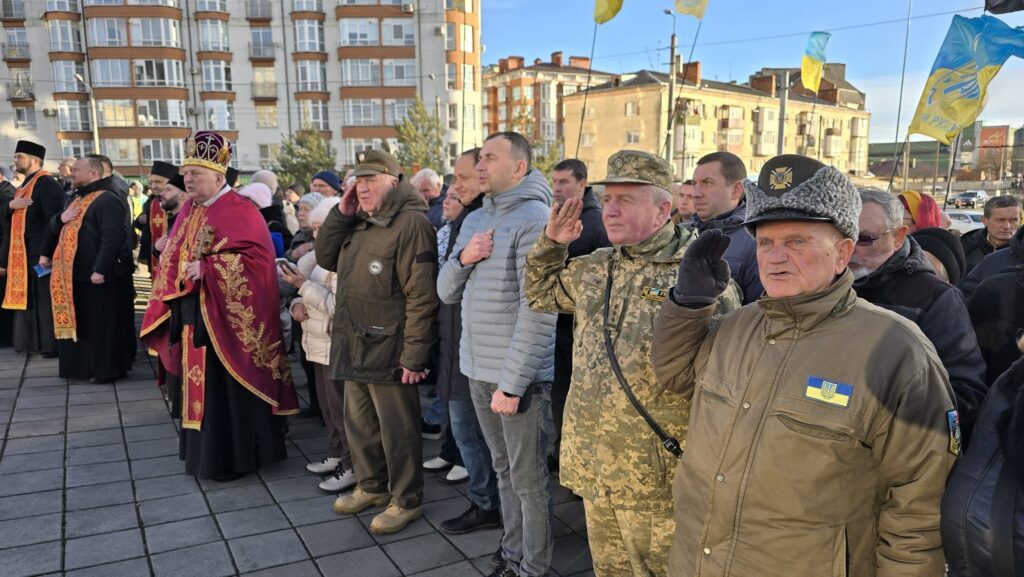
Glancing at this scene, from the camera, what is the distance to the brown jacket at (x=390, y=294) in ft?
12.8

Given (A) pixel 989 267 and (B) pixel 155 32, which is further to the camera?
(B) pixel 155 32

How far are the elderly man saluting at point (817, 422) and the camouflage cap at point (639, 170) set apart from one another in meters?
0.65

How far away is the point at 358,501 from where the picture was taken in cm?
425

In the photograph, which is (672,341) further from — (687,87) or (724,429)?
(687,87)

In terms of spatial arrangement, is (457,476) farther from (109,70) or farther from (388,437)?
(109,70)

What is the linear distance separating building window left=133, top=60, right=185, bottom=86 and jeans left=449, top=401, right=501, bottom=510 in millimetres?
46767

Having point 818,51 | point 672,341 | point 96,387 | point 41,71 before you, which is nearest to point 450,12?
point 41,71

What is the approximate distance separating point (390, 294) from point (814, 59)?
350 inches

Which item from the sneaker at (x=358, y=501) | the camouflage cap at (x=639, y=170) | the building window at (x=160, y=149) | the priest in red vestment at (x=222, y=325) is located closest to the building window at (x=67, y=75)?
Result: the building window at (x=160, y=149)

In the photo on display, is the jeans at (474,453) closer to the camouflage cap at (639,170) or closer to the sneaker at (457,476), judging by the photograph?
the sneaker at (457,476)

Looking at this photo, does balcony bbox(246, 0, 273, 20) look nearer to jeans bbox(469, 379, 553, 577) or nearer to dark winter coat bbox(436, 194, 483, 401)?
dark winter coat bbox(436, 194, 483, 401)

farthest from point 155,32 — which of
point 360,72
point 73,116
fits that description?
point 360,72

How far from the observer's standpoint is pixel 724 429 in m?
1.97

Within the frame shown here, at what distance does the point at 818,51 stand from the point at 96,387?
34.4 ft
